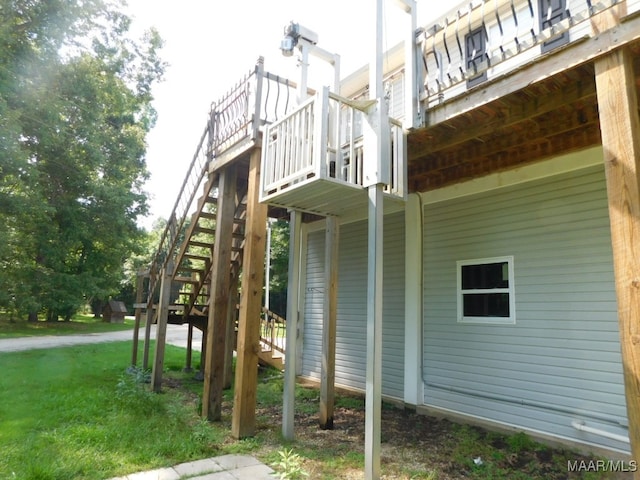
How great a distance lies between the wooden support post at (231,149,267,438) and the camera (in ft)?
14.0

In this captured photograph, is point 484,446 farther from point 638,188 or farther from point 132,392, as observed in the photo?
point 132,392

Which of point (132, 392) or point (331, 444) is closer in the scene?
point (331, 444)

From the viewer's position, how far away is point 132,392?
18.8 ft

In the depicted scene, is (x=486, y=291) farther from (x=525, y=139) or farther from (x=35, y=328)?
(x=35, y=328)

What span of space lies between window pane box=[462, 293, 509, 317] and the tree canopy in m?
11.8

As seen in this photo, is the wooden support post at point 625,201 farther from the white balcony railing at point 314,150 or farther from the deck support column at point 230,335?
the deck support column at point 230,335

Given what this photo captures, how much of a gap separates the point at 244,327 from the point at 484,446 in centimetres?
281

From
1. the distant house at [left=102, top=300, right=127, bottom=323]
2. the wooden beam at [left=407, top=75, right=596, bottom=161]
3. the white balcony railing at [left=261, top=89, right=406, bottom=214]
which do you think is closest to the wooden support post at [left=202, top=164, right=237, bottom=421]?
the white balcony railing at [left=261, top=89, right=406, bottom=214]

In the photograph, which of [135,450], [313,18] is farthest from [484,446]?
[313,18]

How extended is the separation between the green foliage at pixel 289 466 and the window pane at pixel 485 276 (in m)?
3.04

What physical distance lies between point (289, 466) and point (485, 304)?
121 inches

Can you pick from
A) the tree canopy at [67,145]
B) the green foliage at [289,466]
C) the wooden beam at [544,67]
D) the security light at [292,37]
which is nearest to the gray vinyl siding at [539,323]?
the wooden beam at [544,67]

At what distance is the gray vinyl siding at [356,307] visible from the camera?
6.09 meters

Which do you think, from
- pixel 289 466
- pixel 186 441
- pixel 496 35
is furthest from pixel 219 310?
pixel 496 35
